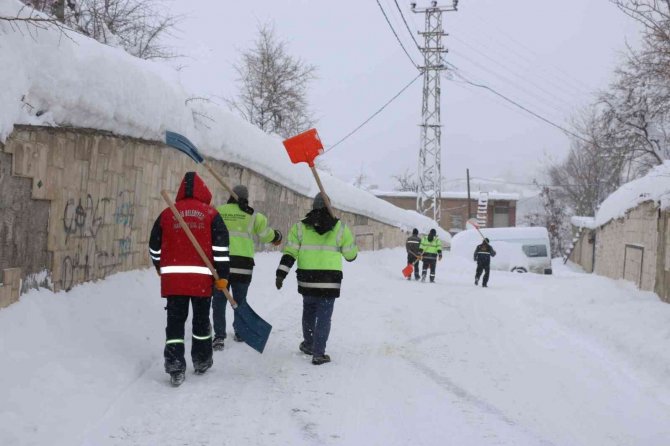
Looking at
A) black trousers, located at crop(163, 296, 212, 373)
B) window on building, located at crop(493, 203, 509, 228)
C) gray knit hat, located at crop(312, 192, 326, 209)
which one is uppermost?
window on building, located at crop(493, 203, 509, 228)

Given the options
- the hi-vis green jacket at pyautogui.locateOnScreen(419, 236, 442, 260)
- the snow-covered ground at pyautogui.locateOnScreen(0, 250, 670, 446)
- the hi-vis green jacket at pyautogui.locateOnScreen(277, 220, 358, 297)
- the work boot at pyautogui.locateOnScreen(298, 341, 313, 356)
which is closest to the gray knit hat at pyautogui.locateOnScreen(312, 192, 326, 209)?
the hi-vis green jacket at pyautogui.locateOnScreen(277, 220, 358, 297)

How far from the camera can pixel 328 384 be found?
18.5 feet

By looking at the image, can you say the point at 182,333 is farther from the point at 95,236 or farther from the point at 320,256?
the point at 95,236

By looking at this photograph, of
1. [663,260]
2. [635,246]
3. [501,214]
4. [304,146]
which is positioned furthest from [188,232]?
[501,214]

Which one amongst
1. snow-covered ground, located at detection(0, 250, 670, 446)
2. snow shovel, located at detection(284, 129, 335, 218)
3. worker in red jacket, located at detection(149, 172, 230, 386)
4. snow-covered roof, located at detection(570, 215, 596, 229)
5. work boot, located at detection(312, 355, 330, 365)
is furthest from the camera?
snow-covered roof, located at detection(570, 215, 596, 229)

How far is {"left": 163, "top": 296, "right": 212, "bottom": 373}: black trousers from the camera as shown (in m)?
5.26

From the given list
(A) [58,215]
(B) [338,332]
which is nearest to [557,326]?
(B) [338,332]

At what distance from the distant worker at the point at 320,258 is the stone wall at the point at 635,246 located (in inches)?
313

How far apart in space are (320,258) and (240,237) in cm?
90

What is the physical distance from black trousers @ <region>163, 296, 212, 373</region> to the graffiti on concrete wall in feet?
4.42

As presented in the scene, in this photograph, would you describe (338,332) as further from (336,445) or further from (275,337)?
(336,445)

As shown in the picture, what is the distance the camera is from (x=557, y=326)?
397 inches

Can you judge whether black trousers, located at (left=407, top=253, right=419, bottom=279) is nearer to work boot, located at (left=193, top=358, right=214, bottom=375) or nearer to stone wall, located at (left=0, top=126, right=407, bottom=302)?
stone wall, located at (left=0, top=126, right=407, bottom=302)

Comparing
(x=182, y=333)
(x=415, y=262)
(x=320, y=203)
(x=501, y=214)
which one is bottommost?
(x=182, y=333)
